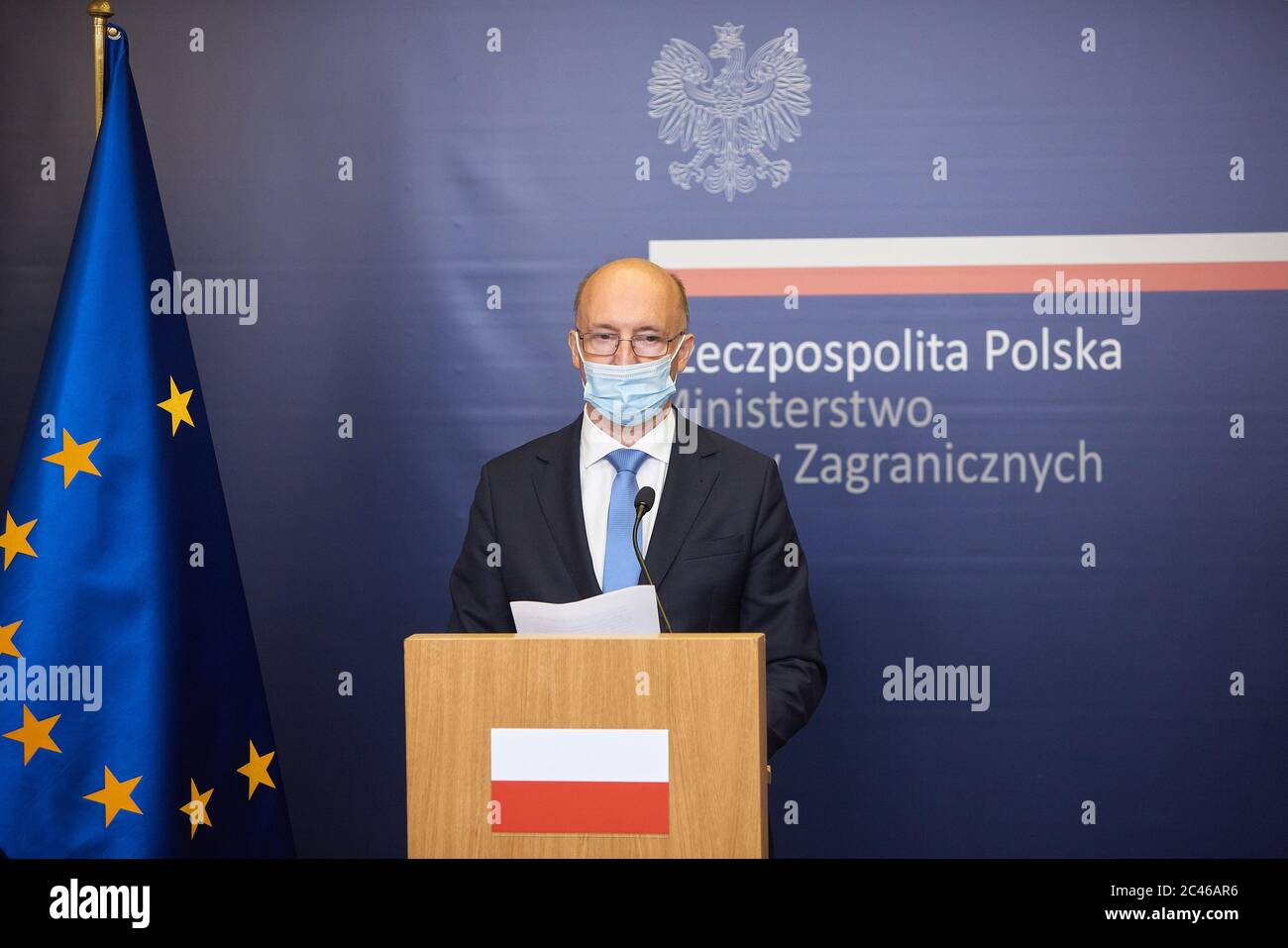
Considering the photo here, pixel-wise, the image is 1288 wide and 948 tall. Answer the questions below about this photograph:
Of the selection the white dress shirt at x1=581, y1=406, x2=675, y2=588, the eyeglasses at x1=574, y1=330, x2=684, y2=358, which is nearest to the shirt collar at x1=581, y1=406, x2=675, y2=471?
the white dress shirt at x1=581, y1=406, x2=675, y2=588

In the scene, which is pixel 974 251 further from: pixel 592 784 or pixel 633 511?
pixel 592 784

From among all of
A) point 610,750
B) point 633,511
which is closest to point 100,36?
point 633,511

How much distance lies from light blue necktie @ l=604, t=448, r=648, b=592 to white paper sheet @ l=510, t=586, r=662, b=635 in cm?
81

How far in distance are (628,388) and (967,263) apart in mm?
1276

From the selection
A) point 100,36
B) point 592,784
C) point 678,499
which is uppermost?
point 100,36

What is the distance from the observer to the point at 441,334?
11.1 ft

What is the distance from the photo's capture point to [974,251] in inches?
130

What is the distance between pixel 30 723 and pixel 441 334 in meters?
1.44

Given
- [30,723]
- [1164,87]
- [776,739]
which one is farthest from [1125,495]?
[30,723]

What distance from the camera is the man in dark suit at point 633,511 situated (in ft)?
7.94

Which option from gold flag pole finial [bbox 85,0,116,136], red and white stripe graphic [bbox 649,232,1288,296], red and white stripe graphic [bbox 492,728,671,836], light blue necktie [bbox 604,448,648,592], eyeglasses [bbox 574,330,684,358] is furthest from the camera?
red and white stripe graphic [bbox 649,232,1288,296]

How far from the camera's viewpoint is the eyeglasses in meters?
2.53

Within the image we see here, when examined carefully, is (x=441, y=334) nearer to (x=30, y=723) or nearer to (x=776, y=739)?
(x=30, y=723)

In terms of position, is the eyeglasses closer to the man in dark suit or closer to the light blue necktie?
the man in dark suit
